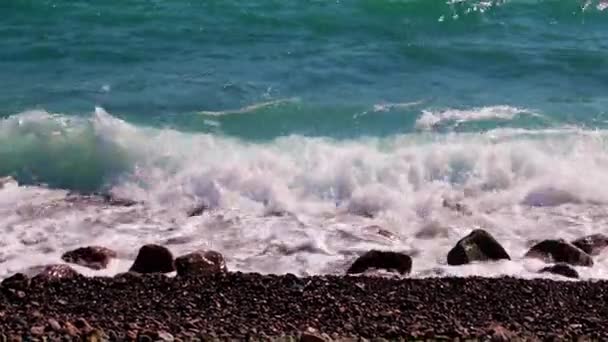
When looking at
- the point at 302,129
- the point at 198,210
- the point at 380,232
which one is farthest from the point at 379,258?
the point at 302,129

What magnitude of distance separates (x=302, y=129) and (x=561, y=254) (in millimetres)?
5947

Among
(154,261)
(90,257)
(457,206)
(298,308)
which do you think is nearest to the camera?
(298,308)

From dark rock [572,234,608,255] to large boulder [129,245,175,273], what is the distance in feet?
14.4

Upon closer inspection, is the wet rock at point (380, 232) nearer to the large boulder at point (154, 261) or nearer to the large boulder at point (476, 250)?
the large boulder at point (476, 250)

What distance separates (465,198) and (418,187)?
2.25 ft

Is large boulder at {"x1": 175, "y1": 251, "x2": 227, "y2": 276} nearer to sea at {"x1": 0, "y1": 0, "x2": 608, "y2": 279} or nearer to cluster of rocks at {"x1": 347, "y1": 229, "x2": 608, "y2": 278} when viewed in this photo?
sea at {"x1": 0, "y1": 0, "x2": 608, "y2": 279}

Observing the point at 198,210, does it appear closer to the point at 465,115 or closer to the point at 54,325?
the point at 54,325

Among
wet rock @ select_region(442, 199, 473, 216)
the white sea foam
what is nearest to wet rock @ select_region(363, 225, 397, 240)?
the white sea foam

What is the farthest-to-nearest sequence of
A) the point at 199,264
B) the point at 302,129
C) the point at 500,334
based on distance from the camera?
the point at 302,129, the point at 199,264, the point at 500,334

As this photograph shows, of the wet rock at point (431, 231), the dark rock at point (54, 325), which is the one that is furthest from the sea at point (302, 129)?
the dark rock at point (54, 325)

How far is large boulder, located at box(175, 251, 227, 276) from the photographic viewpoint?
9.56 metres

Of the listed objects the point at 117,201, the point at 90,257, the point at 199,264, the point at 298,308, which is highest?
the point at 298,308

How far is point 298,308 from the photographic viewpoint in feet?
27.7

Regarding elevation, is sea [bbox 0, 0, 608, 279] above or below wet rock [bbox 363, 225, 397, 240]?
above
